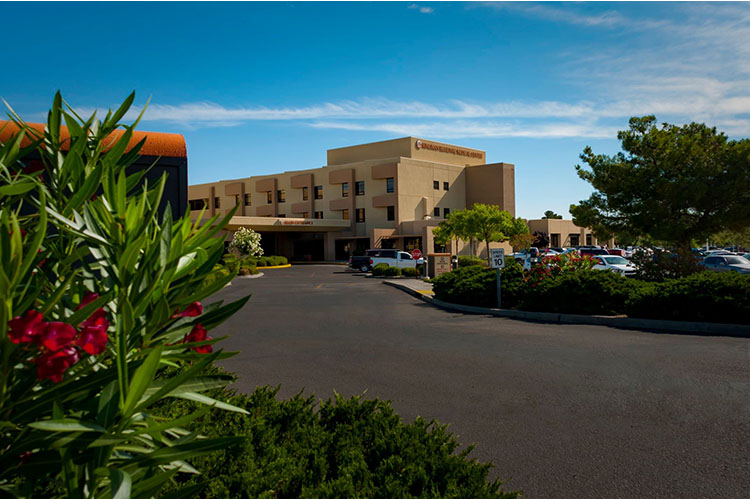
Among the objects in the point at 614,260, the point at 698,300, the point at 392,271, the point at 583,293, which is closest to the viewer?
the point at 698,300

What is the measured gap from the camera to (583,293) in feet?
45.5

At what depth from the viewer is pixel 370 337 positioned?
37.2 feet

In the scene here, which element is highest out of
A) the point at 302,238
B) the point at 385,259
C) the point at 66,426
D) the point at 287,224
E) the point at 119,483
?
the point at 287,224

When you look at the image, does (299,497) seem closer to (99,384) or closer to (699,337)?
(99,384)

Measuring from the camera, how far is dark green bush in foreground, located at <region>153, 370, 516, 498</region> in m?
3.02

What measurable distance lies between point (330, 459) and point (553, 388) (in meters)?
4.39

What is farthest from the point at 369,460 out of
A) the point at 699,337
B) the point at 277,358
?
the point at 699,337

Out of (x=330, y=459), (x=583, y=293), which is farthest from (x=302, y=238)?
(x=330, y=459)

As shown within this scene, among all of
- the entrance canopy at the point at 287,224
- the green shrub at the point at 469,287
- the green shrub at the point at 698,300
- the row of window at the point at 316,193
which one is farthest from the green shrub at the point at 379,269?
the row of window at the point at 316,193

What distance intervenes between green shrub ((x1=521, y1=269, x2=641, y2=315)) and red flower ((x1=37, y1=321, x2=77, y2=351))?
13561 millimetres

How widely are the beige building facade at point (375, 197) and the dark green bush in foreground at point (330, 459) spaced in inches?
2037

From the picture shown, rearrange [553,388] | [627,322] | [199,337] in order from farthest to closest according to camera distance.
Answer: [627,322] < [553,388] < [199,337]

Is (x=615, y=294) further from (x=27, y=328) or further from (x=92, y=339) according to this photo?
(x=27, y=328)

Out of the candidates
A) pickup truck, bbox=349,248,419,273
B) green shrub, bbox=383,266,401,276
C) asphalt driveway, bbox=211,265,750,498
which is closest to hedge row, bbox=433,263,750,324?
asphalt driveway, bbox=211,265,750,498
